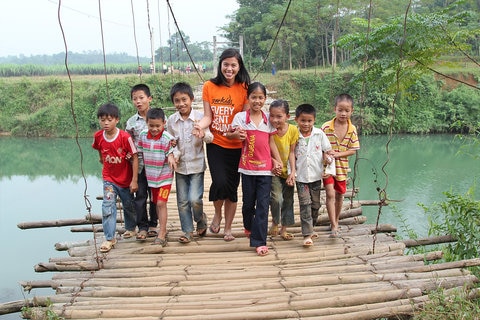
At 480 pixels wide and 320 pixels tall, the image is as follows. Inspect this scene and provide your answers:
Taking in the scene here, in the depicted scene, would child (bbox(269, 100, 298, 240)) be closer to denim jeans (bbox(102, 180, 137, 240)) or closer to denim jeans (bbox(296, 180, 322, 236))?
denim jeans (bbox(296, 180, 322, 236))

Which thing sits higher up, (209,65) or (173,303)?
(209,65)

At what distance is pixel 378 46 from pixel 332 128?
→ 76.2 inches

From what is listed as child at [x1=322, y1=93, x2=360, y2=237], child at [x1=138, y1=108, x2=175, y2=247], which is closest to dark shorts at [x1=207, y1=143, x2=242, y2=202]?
child at [x1=138, y1=108, x2=175, y2=247]

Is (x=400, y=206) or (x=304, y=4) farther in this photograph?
(x=304, y=4)

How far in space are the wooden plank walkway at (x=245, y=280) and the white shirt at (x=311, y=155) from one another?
1.35ft

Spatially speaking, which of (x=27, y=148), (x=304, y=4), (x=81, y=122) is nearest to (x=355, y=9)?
(x=304, y=4)

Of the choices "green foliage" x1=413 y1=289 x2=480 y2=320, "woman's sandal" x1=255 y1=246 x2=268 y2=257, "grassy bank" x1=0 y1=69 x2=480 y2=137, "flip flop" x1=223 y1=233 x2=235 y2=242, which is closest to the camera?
"green foliage" x1=413 y1=289 x2=480 y2=320

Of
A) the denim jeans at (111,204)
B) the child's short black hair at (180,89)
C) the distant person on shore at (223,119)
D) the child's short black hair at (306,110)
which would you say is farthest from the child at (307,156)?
the denim jeans at (111,204)

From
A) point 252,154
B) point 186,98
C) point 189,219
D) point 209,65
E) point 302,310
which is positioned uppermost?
point 209,65

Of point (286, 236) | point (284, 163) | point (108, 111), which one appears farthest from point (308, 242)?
point (108, 111)

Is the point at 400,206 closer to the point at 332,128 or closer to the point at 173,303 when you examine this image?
the point at 332,128

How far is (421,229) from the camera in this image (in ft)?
19.6

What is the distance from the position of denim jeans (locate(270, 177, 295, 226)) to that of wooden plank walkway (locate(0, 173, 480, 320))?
147 mm

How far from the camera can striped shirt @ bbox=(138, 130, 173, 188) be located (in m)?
2.69
